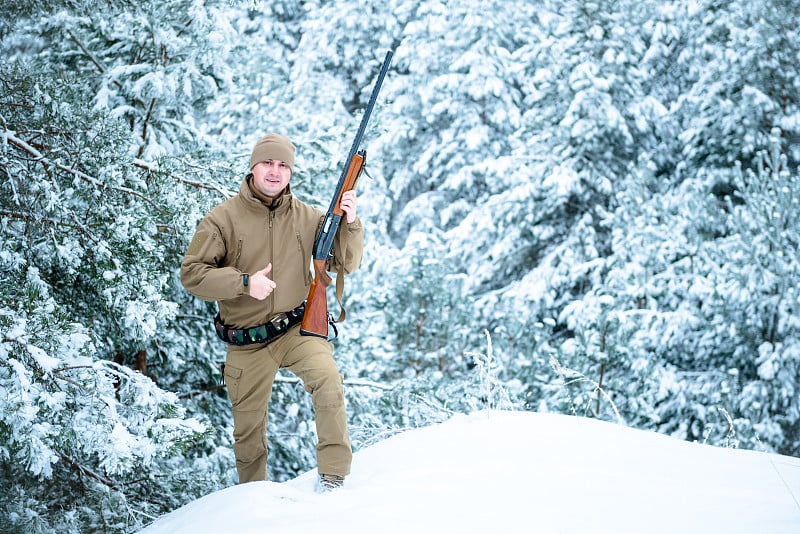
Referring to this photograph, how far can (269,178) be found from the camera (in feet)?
12.2

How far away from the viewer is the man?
11.8ft

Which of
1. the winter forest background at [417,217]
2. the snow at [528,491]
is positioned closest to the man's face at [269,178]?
the winter forest background at [417,217]

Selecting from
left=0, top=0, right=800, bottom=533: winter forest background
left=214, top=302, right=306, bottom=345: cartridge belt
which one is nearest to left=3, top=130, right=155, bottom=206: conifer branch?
left=0, top=0, right=800, bottom=533: winter forest background

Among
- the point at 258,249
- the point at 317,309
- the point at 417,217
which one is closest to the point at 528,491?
the point at 317,309

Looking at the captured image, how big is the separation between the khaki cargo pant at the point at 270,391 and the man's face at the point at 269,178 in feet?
2.29

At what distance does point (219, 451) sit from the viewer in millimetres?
6617

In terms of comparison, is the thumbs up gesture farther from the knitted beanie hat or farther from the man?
the knitted beanie hat

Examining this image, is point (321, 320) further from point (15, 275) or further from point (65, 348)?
point (15, 275)

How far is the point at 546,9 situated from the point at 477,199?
17.4ft

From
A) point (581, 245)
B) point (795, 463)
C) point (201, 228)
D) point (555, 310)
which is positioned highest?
point (201, 228)

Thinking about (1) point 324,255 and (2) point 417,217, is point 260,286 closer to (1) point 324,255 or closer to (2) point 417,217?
(1) point 324,255

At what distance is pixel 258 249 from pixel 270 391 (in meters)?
0.74

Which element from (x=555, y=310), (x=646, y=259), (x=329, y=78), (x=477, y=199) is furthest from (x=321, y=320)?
(x=329, y=78)

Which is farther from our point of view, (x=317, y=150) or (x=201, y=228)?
(x=317, y=150)
